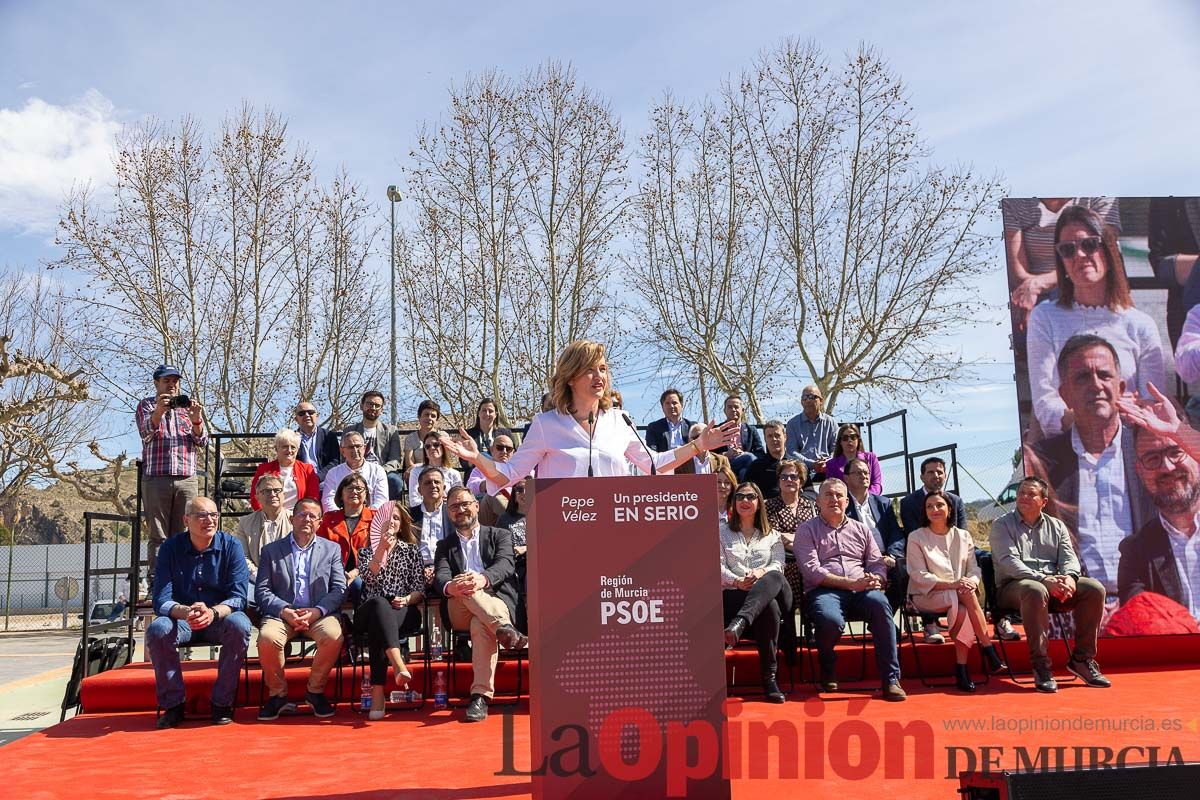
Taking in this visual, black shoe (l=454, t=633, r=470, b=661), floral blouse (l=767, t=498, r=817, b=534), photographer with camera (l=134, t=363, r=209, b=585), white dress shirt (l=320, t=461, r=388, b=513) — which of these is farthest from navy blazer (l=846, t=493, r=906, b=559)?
photographer with camera (l=134, t=363, r=209, b=585)

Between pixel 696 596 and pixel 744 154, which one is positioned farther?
pixel 744 154

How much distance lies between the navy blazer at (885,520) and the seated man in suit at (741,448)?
1.14 meters

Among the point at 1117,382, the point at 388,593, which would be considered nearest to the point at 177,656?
the point at 388,593

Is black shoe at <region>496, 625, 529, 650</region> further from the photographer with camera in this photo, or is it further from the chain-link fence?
the chain-link fence

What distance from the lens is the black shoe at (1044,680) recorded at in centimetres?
581

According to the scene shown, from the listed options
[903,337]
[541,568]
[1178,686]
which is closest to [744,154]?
[903,337]

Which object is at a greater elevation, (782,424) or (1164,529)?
(782,424)

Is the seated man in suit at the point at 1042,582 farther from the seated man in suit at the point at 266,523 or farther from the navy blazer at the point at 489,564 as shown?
the seated man in suit at the point at 266,523

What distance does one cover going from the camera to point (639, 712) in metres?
3.12

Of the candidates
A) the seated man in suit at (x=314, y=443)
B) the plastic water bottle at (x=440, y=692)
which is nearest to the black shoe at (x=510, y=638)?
the plastic water bottle at (x=440, y=692)

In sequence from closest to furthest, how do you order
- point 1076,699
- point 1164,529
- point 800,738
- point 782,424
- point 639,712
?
point 639,712 → point 800,738 → point 1076,699 → point 1164,529 → point 782,424

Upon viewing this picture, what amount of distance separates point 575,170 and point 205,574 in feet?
36.9

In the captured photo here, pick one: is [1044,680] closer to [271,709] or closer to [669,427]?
[669,427]

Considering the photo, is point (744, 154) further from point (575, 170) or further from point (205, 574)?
point (205, 574)
